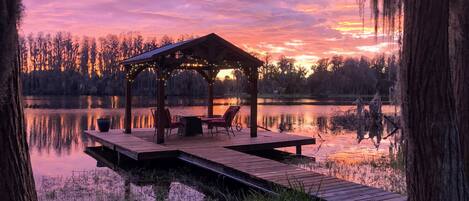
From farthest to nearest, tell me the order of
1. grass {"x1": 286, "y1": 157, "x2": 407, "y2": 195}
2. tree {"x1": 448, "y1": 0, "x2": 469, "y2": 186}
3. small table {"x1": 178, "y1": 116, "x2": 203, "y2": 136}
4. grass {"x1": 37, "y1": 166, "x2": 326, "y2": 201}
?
small table {"x1": 178, "y1": 116, "x2": 203, "y2": 136}
grass {"x1": 286, "y1": 157, "x2": 407, "y2": 195}
grass {"x1": 37, "y1": 166, "x2": 326, "y2": 201}
tree {"x1": 448, "y1": 0, "x2": 469, "y2": 186}

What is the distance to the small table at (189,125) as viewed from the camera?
1235 cm

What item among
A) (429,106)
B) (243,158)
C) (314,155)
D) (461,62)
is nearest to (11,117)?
(429,106)

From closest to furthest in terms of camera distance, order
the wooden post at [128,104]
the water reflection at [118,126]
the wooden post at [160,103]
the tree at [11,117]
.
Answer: the tree at [11,117] → the wooden post at [160,103] → the water reflection at [118,126] → the wooden post at [128,104]

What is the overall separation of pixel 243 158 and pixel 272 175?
1839mm

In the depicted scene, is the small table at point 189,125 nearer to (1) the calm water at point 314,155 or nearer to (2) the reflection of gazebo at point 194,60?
(2) the reflection of gazebo at point 194,60

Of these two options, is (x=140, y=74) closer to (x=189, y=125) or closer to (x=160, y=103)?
(x=189, y=125)

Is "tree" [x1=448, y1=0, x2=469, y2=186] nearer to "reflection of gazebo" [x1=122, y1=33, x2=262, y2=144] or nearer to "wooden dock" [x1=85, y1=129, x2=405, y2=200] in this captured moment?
"wooden dock" [x1=85, y1=129, x2=405, y2=200]

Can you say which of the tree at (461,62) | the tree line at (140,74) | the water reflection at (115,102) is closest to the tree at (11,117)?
the tree at (461,62)

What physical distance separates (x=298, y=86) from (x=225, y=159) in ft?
187

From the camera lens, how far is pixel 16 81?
251 centimetres

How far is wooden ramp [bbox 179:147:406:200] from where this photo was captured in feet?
19.8

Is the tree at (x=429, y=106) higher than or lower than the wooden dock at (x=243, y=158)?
higher

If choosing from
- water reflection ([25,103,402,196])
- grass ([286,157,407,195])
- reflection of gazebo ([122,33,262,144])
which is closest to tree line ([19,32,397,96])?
water reflection ([25,103,402,196])

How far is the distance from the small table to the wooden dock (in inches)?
13.5
